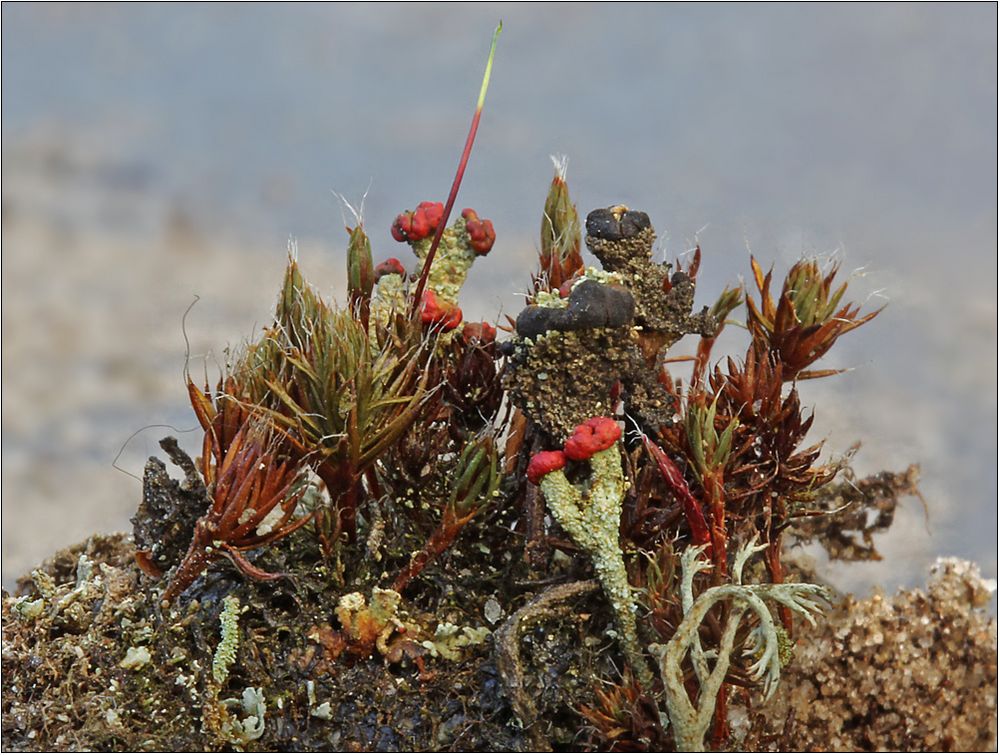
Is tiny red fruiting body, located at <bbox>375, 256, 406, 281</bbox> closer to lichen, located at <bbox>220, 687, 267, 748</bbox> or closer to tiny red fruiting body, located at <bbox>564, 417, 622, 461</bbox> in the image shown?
tiny red fruiting body, located at <bbox>564, 417, 622, 461</bbox>

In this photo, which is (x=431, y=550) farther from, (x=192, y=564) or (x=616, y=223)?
(x=616, y=223)

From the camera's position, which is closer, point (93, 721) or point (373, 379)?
point (93, 721)

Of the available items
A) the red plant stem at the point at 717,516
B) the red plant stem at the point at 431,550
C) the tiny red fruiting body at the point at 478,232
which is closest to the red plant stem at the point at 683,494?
the red plant stem at the point at 717,516

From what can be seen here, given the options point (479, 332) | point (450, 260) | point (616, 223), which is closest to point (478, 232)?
point (450, 260)

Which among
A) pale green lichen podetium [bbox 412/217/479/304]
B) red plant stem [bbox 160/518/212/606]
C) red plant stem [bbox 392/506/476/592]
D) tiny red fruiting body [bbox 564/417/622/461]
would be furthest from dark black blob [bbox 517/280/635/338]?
red plant stem [bbox 160/518/212/606]

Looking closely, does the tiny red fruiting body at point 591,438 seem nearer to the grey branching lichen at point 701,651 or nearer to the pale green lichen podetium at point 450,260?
the grey branching lichen at point 701,651

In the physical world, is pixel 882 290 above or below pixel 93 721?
above

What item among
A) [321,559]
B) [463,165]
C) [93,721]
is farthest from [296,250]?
[93,721]

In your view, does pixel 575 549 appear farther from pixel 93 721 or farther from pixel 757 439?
pixel 93 721
